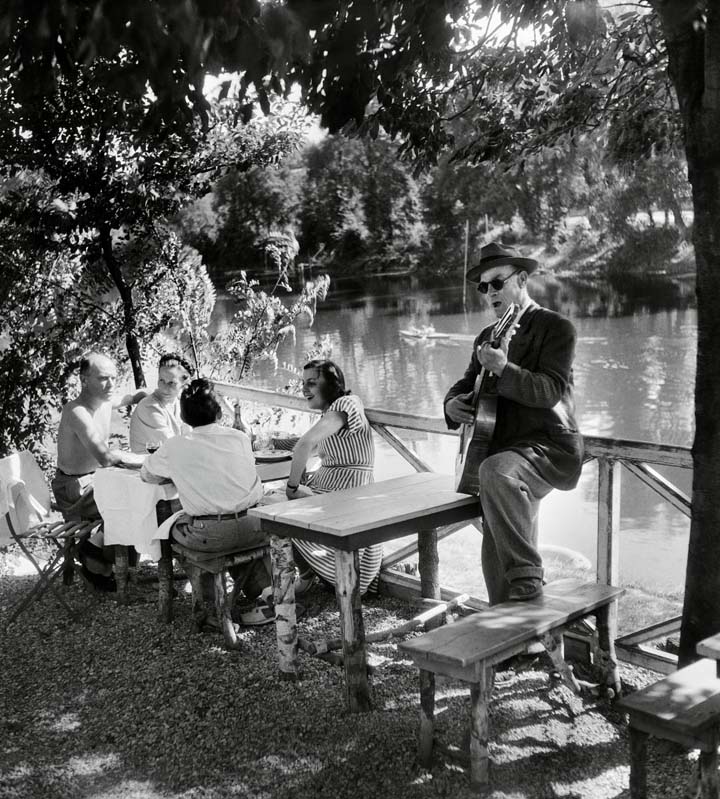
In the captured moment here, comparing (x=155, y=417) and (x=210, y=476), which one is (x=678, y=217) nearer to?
(x=155, y=417)

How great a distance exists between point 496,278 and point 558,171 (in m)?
54.1

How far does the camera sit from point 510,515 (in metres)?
3.77

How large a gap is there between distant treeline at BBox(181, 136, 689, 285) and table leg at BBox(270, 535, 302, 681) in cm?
4057

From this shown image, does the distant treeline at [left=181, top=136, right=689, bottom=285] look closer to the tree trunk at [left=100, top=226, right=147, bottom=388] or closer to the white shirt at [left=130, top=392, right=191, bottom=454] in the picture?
the tree trunk at [left=100, top=226, right=147, bottom=388]

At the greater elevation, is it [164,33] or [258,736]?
[164,33]

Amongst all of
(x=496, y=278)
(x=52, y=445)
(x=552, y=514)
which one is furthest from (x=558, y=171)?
(x=496, y=278)

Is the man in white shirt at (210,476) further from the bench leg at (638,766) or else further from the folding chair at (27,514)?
the bench leg at (638,766)

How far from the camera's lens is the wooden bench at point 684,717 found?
267cm

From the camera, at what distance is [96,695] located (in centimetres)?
420

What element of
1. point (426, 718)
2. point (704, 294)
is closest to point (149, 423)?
point (426, 718)

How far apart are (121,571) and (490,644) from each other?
9.68ft

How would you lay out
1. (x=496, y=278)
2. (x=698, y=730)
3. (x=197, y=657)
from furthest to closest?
(x=197, y=657) < (x=496, y=278) < (x=698, y=730)

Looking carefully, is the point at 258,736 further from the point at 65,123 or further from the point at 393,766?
the point at 65,123

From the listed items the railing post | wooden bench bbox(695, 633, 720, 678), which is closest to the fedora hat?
the railing post
